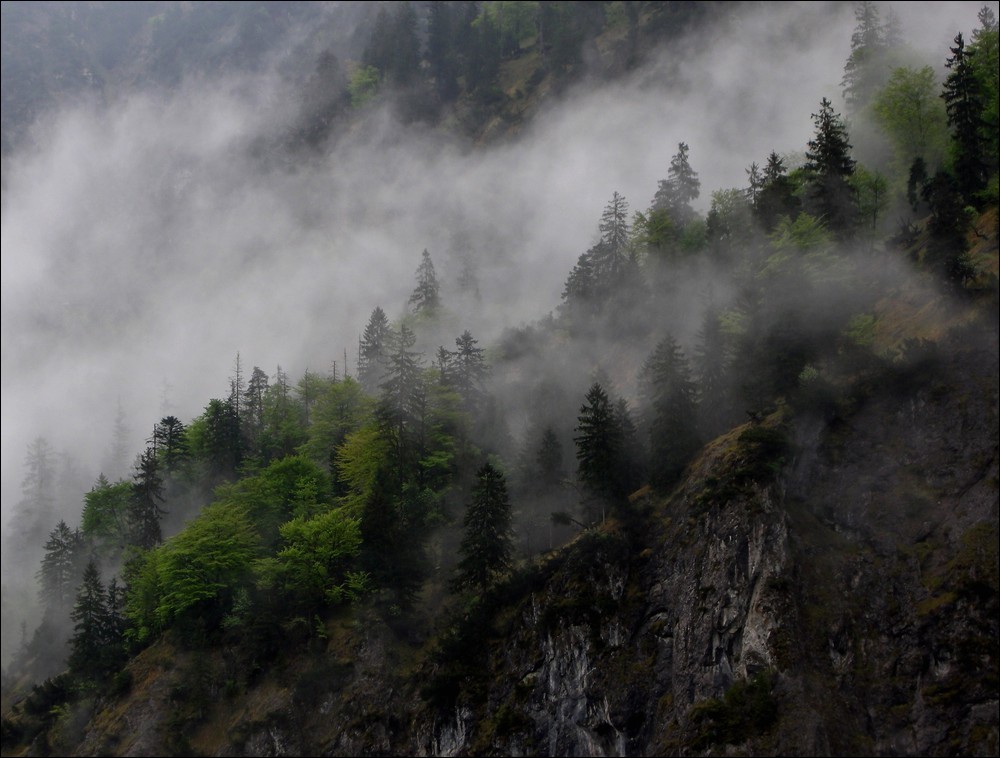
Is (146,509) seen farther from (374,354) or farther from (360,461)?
(374,354)

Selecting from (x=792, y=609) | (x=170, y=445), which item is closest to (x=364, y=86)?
(x=170, y=445)

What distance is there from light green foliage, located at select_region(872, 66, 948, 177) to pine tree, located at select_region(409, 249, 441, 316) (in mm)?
52241

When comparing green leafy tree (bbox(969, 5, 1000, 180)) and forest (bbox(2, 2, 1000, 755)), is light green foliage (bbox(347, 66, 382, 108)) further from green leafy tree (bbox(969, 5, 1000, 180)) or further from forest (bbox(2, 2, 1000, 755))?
green leafy tree (bbox(969, 5, 1000, 180))

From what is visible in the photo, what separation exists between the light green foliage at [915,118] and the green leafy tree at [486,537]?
43249 mm

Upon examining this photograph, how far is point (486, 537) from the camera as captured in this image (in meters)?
52.1

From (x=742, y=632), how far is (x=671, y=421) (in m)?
16.0

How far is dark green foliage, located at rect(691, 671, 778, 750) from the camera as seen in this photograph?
126 feet

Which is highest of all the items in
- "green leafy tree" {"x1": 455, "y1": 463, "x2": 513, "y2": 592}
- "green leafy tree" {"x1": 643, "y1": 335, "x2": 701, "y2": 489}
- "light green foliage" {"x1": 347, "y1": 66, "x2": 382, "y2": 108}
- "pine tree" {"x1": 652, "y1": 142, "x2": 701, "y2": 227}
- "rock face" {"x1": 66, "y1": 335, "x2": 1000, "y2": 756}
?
"light green foliage" {"x1": 347, "y1": 66, "x2": 382, "y2": 108}

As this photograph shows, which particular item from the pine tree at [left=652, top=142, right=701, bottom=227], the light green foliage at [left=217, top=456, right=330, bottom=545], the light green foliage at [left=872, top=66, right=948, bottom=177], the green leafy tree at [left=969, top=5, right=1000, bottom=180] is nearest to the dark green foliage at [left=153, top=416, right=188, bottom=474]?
the light green foliage at [left=217, top=456, right=330, bottom=545]

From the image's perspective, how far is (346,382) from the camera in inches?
2985

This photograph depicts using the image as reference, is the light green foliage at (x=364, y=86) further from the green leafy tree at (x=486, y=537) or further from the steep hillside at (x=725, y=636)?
the steep hillside at (x=725, y=636)

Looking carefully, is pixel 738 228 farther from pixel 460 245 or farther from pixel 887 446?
pixel 460 245

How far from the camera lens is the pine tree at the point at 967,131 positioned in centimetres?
5647

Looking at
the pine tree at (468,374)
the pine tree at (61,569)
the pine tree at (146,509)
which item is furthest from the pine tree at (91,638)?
the pine tree at (468,374)
